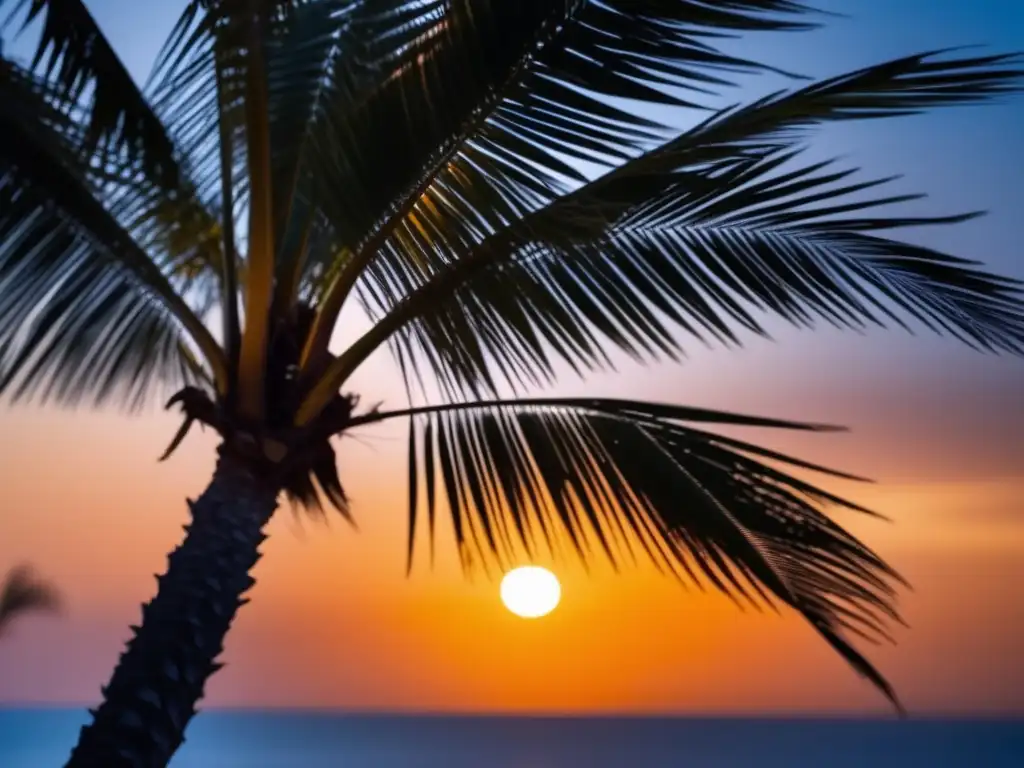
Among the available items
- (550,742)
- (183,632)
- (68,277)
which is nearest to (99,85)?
(68,277)

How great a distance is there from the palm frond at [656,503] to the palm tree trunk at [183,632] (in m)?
0.61

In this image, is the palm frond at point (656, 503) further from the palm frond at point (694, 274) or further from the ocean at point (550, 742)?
the ocean at point (550, 742)

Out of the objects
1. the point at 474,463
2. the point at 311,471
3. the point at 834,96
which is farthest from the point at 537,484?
the point at 834,96

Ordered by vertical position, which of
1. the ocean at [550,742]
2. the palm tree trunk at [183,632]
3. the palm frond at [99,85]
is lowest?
the palm tree trunk at [183,632]

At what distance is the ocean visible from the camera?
4969 cm

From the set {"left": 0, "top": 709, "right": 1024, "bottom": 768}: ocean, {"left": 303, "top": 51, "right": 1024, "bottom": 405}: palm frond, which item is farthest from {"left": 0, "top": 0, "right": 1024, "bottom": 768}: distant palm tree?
{"left": 0, "top": 709, "right": 1024, "bottom": 768}: ocean

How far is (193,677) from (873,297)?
2.44 m

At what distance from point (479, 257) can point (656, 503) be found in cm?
102

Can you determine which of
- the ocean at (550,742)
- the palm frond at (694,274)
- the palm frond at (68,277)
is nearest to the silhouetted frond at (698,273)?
the palm frond at (694,274)

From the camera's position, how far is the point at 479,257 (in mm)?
3830

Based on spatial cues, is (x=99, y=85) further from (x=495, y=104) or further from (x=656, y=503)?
(x=656, y=503)

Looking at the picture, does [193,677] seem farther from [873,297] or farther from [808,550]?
[873,297]

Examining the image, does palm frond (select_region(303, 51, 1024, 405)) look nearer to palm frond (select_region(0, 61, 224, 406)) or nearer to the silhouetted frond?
the silhouetted frond

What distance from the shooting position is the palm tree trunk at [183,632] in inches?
130
